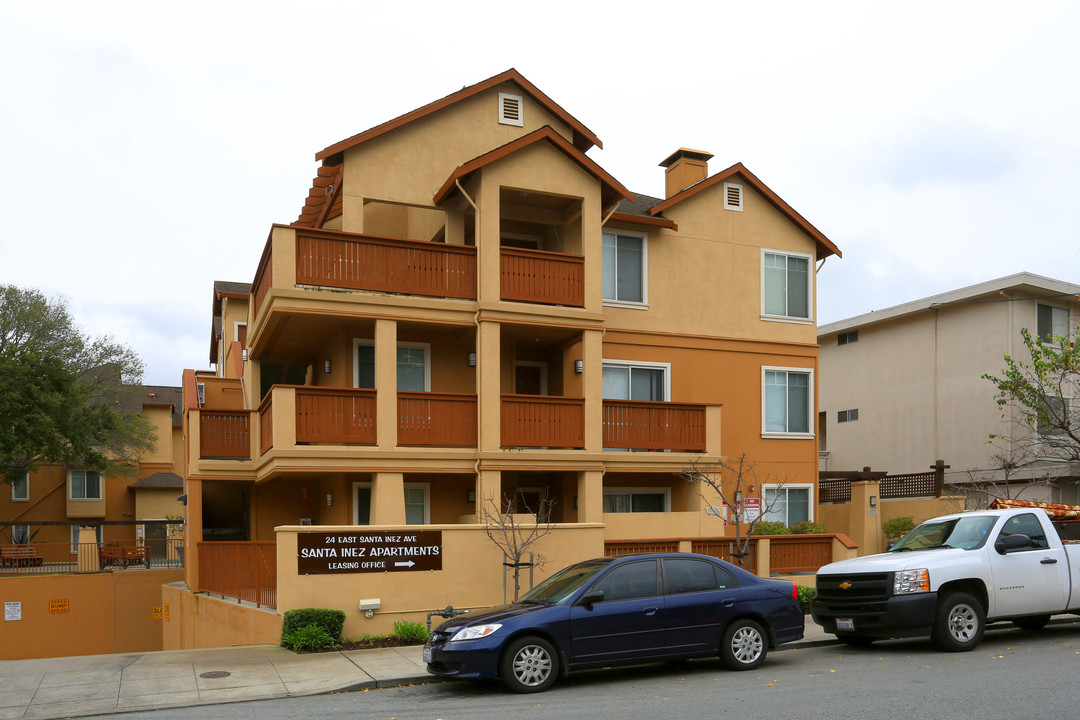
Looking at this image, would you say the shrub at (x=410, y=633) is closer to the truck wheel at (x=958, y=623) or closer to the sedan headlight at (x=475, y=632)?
the sedan headlight at (x=475, y=632)

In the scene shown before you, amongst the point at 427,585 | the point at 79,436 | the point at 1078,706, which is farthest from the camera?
the point at 79,436

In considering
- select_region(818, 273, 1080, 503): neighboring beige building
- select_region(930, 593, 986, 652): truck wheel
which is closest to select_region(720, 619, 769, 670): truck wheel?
select_region(930, 593, 986, 652): truck wheel

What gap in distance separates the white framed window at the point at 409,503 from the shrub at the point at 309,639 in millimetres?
5497

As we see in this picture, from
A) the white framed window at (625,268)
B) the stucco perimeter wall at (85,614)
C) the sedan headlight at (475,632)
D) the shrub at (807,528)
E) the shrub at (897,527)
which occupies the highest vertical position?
the white framed window at (625,268)

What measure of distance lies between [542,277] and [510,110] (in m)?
4.57

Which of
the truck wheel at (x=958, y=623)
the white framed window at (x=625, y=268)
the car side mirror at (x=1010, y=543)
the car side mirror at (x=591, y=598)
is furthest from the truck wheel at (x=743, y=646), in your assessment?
the white framed window at (x=625, y=268)

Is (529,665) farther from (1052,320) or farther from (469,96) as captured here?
(1052,320)

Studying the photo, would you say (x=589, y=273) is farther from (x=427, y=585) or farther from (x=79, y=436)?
(x=79, y=436)

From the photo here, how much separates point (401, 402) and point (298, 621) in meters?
5.15

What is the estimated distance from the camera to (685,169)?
24.6 m

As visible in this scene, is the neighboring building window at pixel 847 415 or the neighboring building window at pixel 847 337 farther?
the neighboring building window at pixel 847 337

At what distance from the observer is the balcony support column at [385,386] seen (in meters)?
18.1

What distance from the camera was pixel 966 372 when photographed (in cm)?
3030

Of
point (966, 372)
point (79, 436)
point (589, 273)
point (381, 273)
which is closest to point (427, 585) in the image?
point (381, 273)
